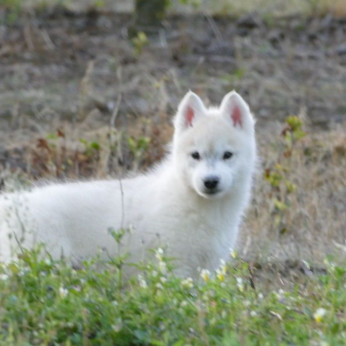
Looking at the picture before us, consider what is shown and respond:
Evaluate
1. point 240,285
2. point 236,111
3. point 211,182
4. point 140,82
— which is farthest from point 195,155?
point 140,82

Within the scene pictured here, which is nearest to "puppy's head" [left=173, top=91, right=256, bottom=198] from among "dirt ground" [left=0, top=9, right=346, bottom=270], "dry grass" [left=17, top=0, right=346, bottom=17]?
"dirt ground" [left=0, top=9, right=346, bottom=270]

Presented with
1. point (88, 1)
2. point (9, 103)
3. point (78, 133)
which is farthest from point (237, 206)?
point (88, 1)

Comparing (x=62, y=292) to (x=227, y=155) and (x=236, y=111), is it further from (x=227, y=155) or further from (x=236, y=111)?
(x=236, y=111)

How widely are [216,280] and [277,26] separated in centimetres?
1047

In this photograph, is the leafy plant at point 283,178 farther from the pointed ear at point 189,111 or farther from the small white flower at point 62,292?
the small white flower at point 62,292

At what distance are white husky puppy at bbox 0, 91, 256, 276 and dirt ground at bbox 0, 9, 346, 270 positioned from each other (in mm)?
1502

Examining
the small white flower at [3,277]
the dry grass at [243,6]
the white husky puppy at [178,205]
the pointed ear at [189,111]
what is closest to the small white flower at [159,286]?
the small white flower at [3,277]

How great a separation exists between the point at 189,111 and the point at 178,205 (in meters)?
0.67

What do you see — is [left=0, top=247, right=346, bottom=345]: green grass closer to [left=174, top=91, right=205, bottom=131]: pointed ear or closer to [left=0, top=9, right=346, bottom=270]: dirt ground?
[left=174, top=91, right=205, bottom=131]: pointed ear

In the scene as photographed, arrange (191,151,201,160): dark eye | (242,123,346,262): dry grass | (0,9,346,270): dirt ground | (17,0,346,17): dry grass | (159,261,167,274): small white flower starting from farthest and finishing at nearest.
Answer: (17,0,346,17): dry grass
(0,9,346,270): dirt ground
(242,123,346,262): dry grass
(191,151,201,160): dark eye
(159,261,167,274): small white flower

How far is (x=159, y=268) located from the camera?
5.62m

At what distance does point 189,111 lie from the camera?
7762mm

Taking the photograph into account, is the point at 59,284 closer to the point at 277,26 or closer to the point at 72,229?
the point at 72,229

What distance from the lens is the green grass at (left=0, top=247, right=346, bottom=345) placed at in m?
5.20
